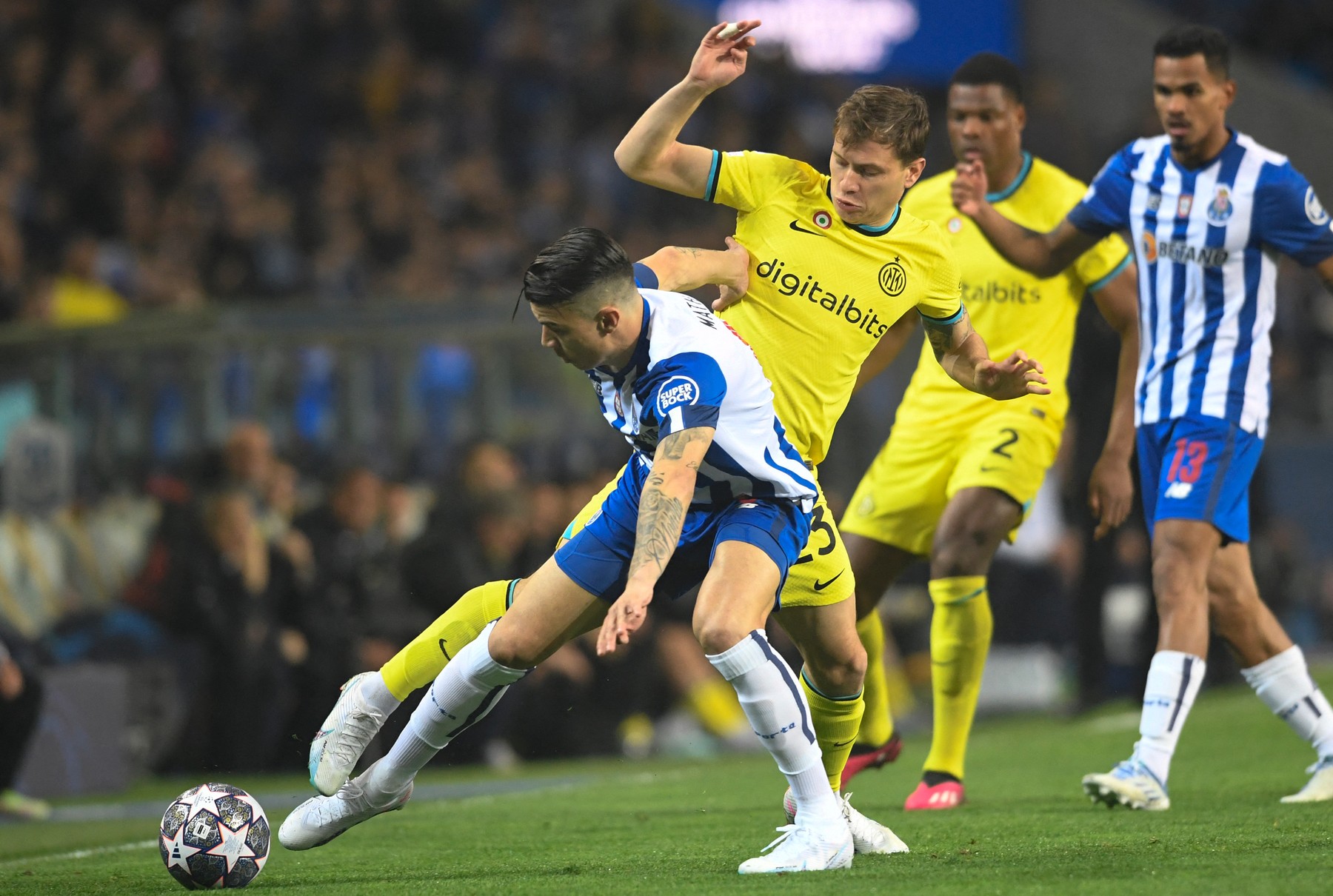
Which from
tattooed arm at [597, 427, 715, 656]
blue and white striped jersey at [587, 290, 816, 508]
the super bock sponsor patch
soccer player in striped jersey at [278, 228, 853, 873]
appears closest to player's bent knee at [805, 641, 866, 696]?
soccer player in striped jersey at [278, 228, 853, 873]

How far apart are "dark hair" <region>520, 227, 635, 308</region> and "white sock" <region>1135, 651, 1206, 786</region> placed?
2.64m

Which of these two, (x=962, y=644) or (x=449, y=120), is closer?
(x=962, y=644)

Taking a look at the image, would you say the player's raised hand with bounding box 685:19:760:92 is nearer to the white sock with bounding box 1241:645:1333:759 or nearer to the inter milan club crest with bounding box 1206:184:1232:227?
the inter milan club crest with bounding box 1206:184:1232:227

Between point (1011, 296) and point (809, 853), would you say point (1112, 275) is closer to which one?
point (1011, 296)

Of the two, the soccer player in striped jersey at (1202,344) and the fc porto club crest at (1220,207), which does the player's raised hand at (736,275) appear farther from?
the fc porto club crest at (1220,207)

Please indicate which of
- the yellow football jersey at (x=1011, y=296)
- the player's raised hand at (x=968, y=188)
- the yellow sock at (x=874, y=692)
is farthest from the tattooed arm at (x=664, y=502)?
the yellow football jersey at (x=1011, y=296)

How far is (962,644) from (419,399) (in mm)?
6059

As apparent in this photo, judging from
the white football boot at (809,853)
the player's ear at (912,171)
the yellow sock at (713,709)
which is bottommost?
the yellow sock at (713,709)

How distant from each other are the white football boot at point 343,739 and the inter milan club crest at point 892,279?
6.45ft

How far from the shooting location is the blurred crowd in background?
1012 centimetres

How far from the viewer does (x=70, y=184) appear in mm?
14141

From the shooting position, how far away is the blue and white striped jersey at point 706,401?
4.58 m

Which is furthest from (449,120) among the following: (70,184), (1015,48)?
(1015,48)

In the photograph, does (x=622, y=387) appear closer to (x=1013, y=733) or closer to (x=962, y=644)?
(x=962, y=644)
